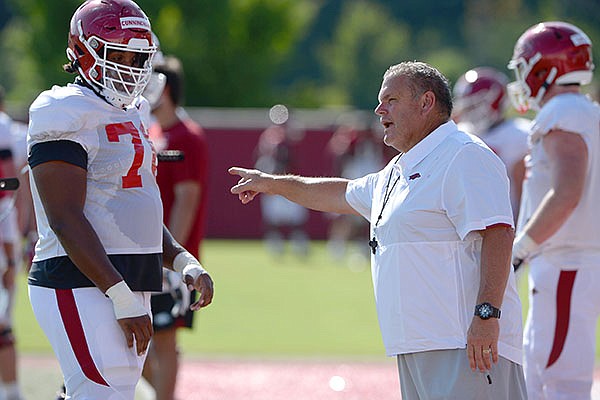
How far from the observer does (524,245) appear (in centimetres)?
572

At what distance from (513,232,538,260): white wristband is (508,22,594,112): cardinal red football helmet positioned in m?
0.78

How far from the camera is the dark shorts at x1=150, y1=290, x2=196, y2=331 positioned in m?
6.76

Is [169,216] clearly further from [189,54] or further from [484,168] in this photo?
[189,54]

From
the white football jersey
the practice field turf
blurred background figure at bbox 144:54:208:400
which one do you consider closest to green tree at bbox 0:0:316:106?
the practice field turf

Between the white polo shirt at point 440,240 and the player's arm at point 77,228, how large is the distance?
104cm

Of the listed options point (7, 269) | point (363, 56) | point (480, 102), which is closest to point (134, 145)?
point (7, 269)

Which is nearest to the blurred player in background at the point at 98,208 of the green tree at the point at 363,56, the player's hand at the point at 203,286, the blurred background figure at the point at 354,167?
the player's hand at the point at 203,286

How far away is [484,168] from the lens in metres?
4.59

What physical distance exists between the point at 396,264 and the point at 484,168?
1.67 ft

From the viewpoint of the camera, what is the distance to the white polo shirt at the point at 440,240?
457cm

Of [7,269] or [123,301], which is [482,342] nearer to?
[123,301]

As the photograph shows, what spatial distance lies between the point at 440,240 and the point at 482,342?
43 cm

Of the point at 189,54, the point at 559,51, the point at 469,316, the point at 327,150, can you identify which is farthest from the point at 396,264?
the point at 189,54

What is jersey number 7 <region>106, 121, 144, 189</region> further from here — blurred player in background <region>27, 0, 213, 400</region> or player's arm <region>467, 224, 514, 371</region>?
player's arm <region>467, 224, 514, 371</region>
